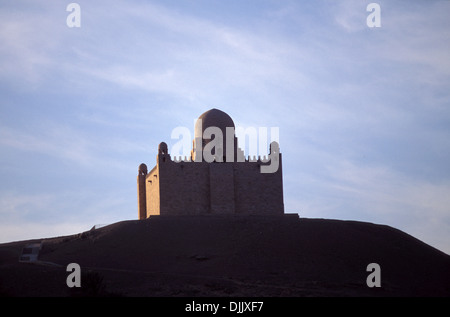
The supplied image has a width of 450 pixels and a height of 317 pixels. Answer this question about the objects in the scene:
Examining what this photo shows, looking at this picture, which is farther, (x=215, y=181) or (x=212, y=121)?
(x=212, y=121)

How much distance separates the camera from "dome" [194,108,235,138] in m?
44.2

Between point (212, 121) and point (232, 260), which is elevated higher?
point (212, 121)

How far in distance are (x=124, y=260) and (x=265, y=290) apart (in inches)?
286

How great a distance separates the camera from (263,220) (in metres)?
38.1

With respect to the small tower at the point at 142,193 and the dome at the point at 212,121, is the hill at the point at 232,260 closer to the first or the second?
the small tower at the point at 142,193

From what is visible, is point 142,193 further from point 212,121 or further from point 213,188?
point 212,121

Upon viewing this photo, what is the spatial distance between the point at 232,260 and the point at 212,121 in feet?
Result: 42.5

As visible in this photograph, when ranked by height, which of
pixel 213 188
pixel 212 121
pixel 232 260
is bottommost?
pixel 232 260

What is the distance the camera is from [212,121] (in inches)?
1741

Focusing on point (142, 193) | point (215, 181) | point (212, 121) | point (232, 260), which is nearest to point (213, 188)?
point (215, 181)

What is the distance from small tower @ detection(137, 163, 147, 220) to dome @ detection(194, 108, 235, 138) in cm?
409

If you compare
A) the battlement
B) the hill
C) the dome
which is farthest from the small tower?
the hill

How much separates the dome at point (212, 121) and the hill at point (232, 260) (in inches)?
292
